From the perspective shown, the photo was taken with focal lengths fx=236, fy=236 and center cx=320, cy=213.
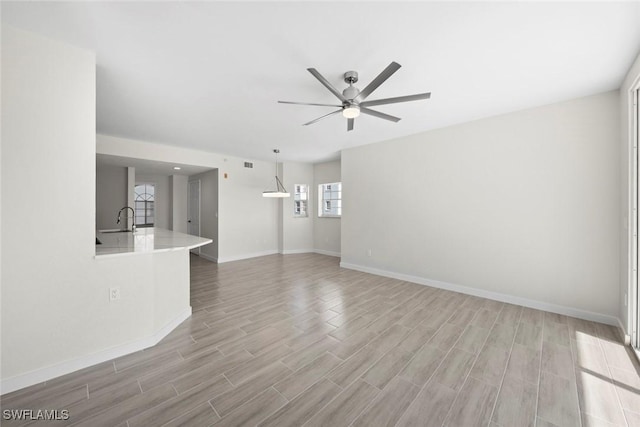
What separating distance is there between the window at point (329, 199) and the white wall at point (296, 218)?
27 cm

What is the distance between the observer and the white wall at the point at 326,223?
678cm

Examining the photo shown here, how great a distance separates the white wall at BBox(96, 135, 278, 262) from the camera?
17.2 feet

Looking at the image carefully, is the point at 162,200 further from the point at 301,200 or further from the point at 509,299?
the point at 509,299

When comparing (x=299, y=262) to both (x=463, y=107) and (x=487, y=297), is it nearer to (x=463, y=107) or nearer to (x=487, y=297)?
(x=487, y=297)

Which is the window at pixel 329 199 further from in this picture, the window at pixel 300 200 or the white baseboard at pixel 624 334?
the white baseboard at pixel 624 334

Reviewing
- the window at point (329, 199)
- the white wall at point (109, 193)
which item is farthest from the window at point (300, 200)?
the white wall at point (109, 193)

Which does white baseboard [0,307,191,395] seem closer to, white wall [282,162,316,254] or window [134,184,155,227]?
white wall [282,162,316,254]

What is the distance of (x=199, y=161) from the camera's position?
5.59m

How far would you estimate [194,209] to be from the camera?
281 inches

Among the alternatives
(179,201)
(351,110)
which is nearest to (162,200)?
(179,201)

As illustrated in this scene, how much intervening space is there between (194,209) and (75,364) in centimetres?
571

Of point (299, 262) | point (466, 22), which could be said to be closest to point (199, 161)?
point (299, 262)

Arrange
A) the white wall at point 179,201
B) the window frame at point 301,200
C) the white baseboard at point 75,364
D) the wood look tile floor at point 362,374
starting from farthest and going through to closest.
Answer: the white wall at point 179,201 → the window frame at point 301,200 → the white baseboard at point 75,364 → the wood look tile floor at point 362,374

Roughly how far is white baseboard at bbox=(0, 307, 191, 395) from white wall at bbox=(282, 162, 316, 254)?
15.4 feet
